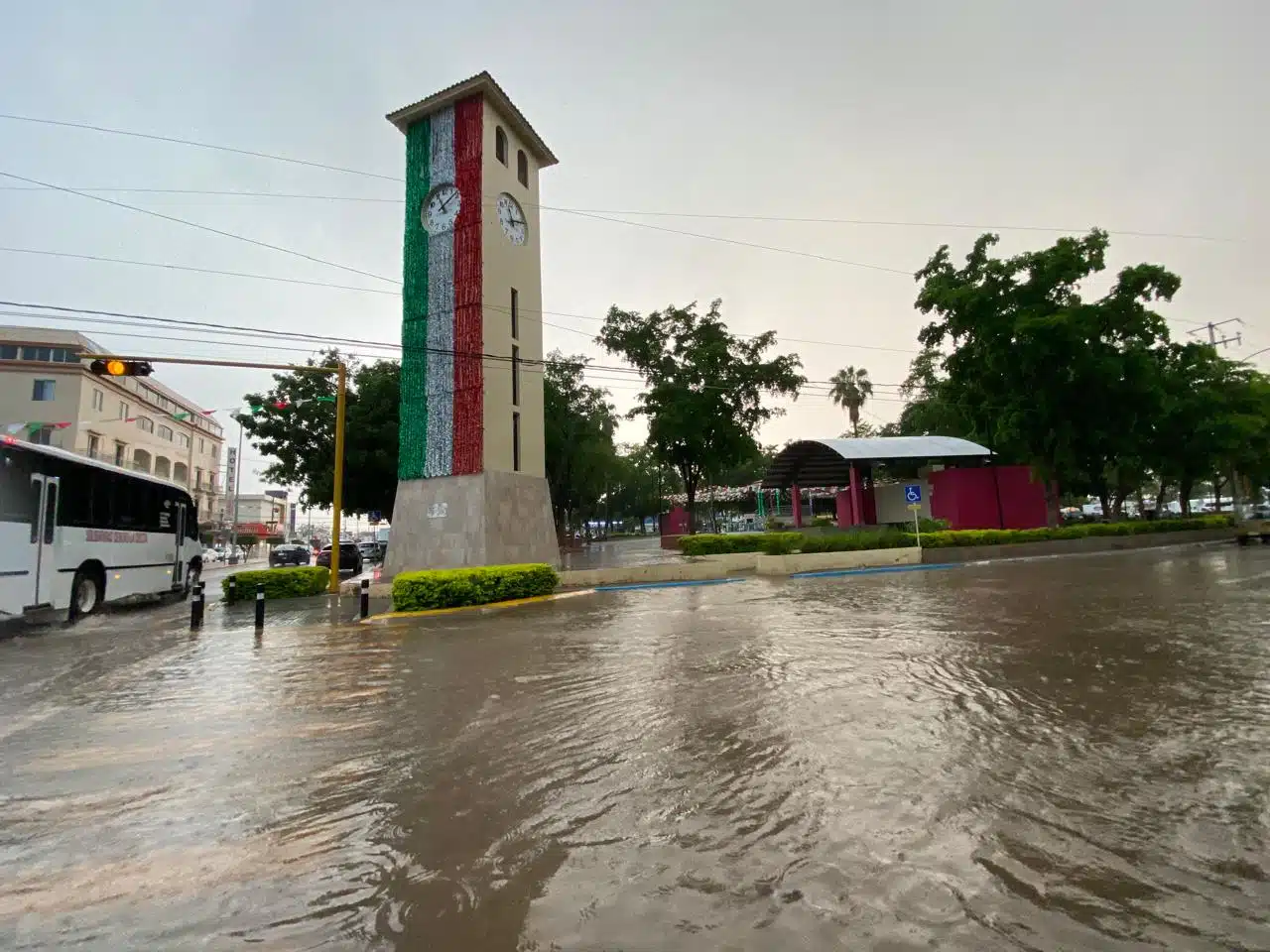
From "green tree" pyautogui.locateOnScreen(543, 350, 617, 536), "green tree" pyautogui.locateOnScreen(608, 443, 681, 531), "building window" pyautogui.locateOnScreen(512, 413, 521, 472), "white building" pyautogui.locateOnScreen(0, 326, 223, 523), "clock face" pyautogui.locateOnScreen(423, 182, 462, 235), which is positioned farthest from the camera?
"green tree" pyautogui.locateOnScreen(608, 443, 681, 531)

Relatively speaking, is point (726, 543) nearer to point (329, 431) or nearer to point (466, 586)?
point (466, 586)

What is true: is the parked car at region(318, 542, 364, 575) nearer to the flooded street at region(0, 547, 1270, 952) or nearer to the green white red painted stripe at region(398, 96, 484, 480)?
the green white red painted stripe at region(398, 96, 484, 480)

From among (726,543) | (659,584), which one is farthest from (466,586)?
(726,543)

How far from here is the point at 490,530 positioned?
1902 cm

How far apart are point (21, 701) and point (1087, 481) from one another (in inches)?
1615

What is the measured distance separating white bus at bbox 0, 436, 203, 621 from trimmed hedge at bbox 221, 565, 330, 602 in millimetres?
2002

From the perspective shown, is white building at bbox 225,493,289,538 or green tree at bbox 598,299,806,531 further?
white building at bbox 225,493,289,538

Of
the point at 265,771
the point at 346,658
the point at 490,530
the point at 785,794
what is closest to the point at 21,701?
the point at 346,658

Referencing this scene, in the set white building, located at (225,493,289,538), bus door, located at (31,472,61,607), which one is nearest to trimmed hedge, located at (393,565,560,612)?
bus door, located at (31,472,61,607)

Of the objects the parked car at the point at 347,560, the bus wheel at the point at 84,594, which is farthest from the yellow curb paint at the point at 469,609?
the parked car at the point at 347,560

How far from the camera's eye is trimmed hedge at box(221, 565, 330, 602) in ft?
52.7

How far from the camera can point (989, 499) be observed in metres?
29.3

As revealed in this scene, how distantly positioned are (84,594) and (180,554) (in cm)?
440

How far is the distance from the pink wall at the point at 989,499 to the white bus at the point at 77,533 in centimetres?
2951
